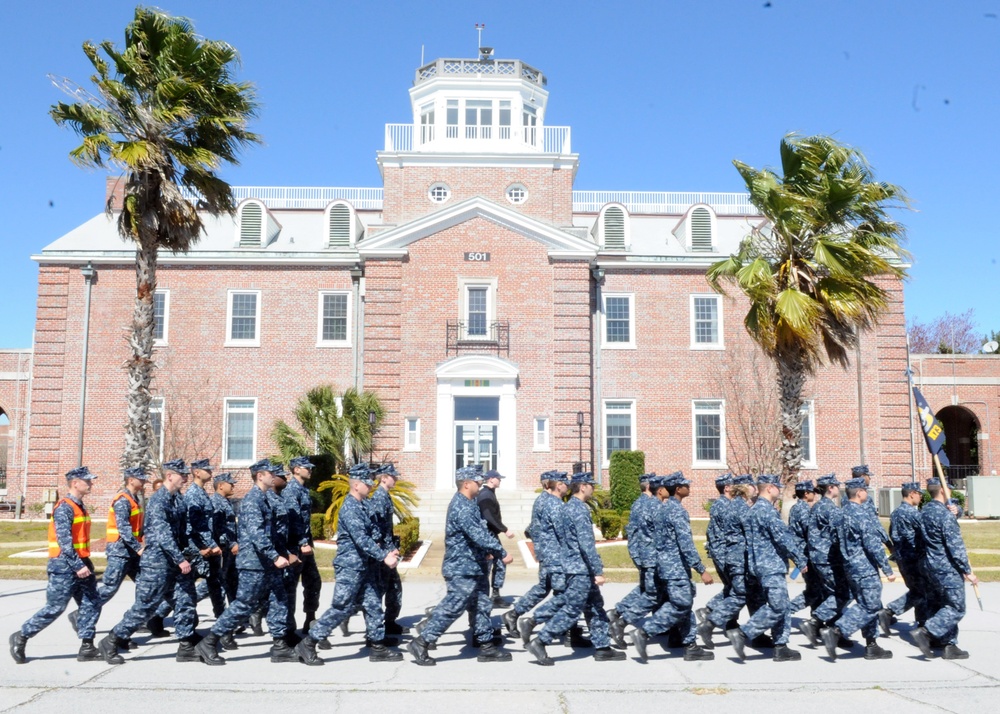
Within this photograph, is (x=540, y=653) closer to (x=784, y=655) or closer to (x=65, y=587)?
(x=784, y=655)

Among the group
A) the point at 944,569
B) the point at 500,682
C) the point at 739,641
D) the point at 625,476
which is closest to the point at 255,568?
the point at 500,682

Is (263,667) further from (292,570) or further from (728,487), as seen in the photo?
(728,487)

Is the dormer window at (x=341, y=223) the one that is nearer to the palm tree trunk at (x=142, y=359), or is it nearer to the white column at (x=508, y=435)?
the white column at (x=508, y=435)

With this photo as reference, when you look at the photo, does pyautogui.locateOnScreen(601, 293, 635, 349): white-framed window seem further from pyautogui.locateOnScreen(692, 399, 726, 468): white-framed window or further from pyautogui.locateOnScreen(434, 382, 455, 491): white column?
pyautogui.locateOnScreen(434, 382, 455, 491): white column

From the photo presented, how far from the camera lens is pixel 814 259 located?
17328mm

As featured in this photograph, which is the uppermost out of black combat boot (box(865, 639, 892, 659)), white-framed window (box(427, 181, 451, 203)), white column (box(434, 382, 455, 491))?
white-framed window (box(427, 181, 451, 203))

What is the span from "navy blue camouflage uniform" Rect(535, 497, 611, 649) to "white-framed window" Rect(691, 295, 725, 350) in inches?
765

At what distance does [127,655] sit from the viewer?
31.0ft

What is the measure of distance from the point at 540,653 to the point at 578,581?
0.83 m

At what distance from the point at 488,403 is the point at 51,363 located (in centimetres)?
1410

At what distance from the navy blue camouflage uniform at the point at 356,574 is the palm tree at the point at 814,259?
407 inches

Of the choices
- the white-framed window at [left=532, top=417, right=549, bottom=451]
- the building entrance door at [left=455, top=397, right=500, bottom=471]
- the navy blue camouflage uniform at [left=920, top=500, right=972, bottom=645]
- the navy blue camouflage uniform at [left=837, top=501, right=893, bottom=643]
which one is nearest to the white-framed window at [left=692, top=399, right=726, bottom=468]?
the white-framed window at [left=532, top=417, right=549, bottom=451]

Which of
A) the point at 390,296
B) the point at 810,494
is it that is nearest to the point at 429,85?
the point at 390,296

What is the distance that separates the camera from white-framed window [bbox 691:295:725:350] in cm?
2808
